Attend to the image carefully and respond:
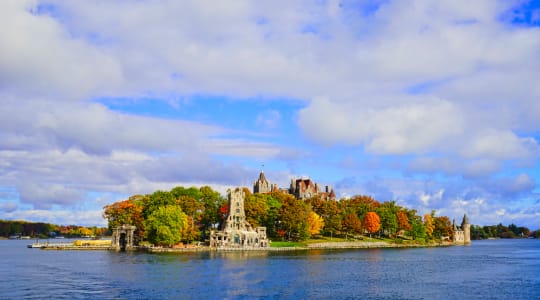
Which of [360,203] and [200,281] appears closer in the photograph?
[200,281]

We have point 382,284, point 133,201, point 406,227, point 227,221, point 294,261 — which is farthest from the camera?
point 406,227

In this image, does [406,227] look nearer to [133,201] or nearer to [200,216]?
[200,216]

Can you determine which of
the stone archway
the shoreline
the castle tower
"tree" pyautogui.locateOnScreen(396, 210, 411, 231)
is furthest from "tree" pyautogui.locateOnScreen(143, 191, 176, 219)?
"tree" pyautogui.locateOnScreen(396, 210, 411, 231)

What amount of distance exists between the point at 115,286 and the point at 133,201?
81517 millimetres

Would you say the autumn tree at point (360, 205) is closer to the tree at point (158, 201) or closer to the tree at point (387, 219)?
the tree at point (387, 219)

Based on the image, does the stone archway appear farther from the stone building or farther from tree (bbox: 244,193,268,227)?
tree (bbox: 244,193,268,227)

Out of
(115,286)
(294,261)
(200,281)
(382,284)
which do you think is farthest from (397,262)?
(115,286)

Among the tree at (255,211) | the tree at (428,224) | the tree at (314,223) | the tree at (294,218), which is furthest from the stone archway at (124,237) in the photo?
the tree at (428,224)

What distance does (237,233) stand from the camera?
134 metres

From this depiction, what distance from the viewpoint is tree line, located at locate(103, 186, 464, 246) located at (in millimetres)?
125500

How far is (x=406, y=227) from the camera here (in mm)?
174250

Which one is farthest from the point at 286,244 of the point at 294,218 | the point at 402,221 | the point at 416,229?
the point at 416,229

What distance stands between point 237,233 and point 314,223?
2451cm

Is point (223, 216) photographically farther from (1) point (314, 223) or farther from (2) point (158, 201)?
(1) point (314, 223)
